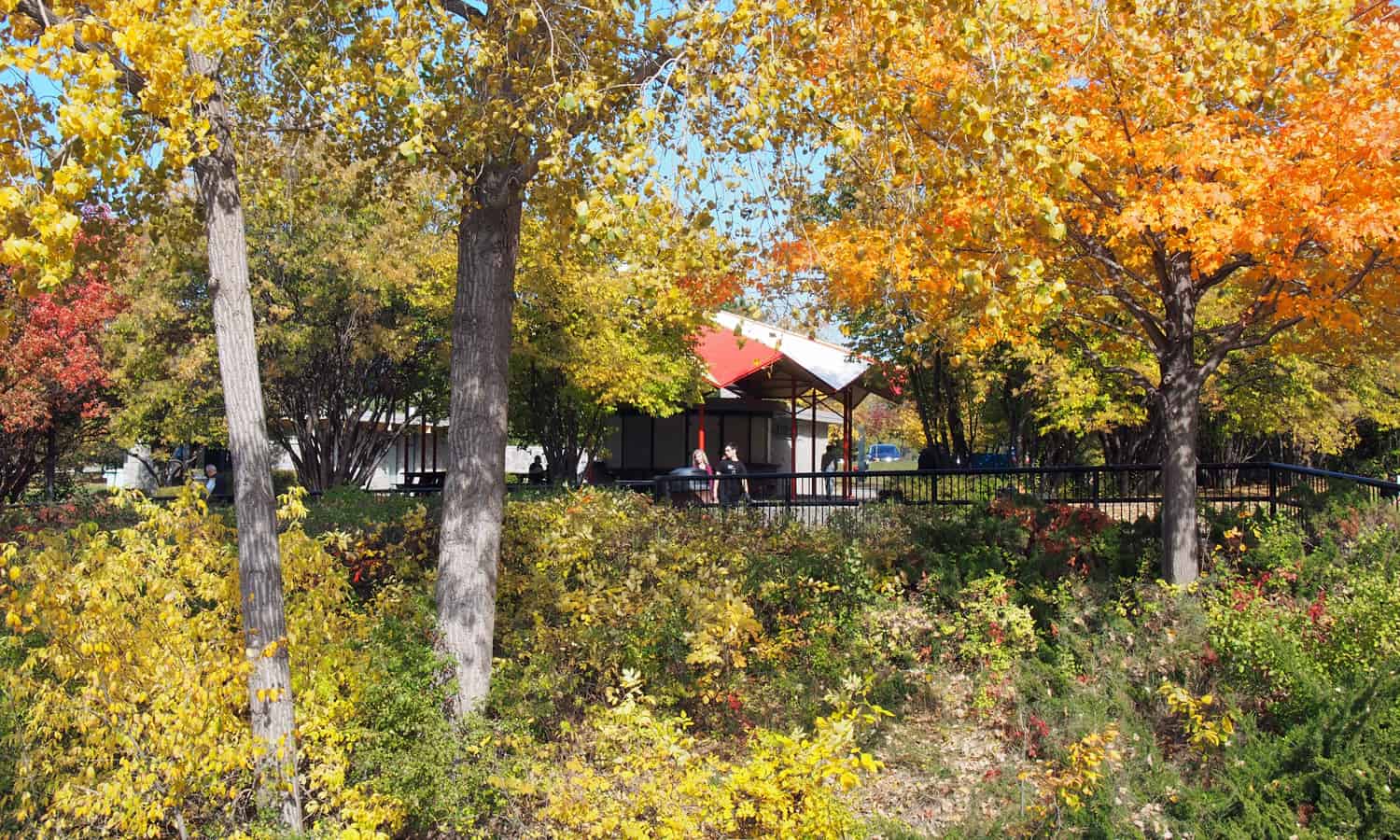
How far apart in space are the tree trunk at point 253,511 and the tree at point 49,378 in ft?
34.1

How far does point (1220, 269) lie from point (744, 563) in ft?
15.0

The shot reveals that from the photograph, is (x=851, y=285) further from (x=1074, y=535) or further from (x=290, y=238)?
(x=290, y=238)

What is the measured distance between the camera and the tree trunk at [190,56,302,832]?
4.79m

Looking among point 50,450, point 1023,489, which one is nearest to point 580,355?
point 1023,489

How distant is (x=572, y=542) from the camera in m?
7.80

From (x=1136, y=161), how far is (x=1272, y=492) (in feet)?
13.2

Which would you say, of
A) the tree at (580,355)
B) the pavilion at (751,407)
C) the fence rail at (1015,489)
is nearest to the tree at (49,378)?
the fence rail at (1015,489)

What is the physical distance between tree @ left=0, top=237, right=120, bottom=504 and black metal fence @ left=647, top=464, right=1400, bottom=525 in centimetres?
897

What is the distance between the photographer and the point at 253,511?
481 cm

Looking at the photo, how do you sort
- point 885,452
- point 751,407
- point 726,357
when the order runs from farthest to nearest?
point 885,452 < point 751,407 < point 726,357

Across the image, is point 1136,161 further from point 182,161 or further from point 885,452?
point 885,452

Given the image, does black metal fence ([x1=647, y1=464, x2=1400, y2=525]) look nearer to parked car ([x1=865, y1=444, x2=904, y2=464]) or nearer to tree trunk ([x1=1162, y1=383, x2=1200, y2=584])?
tree trunk ([x1=1162, y1=383, x2=1200, y2=584])

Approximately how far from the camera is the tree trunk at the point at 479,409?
6066mm

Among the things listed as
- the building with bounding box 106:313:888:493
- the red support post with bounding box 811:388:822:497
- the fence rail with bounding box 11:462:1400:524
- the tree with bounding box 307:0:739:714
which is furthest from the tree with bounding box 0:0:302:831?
the building with bounding box 106:313:888:493
